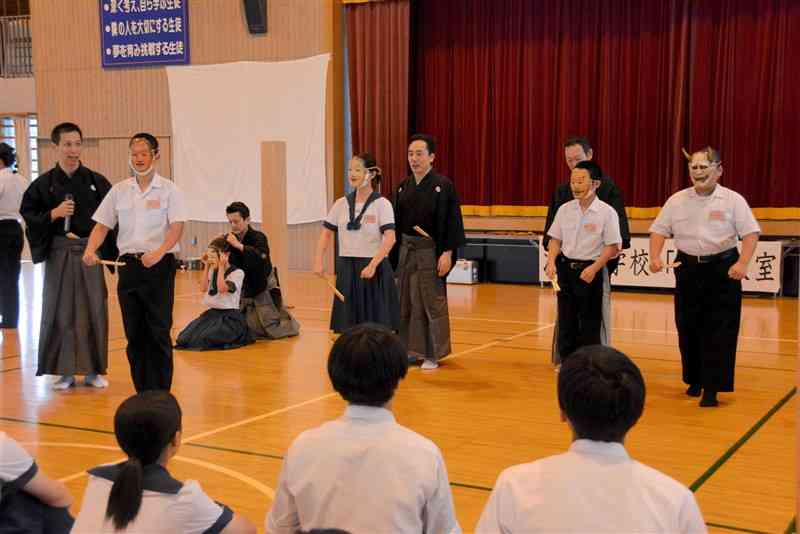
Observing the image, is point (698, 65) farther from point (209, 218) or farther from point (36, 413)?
point (36, 413)

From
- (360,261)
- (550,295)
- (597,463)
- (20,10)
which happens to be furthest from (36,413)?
(20,10)

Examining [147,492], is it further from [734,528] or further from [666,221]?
[666,221]

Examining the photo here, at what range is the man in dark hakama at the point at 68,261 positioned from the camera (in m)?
5.82

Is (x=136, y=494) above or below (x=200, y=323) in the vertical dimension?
above

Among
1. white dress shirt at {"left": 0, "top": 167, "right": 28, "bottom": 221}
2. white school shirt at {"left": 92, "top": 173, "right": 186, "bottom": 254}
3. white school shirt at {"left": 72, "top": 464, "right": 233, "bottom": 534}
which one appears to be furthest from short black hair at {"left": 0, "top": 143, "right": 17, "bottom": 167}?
white school shirt at {"left": 72, "top": 464, "right": 233, "bottom": 534}

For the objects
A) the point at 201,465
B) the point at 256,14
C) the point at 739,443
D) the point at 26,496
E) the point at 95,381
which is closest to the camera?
the point at 26,496

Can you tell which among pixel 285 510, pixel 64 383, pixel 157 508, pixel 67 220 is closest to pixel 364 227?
pixel 67 220

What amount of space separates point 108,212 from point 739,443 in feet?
11.4

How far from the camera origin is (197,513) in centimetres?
209

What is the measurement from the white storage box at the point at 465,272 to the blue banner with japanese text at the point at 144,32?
542 centimetres

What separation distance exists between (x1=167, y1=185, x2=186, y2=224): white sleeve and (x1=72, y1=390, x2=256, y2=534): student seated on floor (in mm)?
3126

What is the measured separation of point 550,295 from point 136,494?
9.63 metres

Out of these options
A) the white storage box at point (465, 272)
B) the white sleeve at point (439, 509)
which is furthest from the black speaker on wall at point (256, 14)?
the white sleeve at point (439, 509)

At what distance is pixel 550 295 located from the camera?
11.4m
